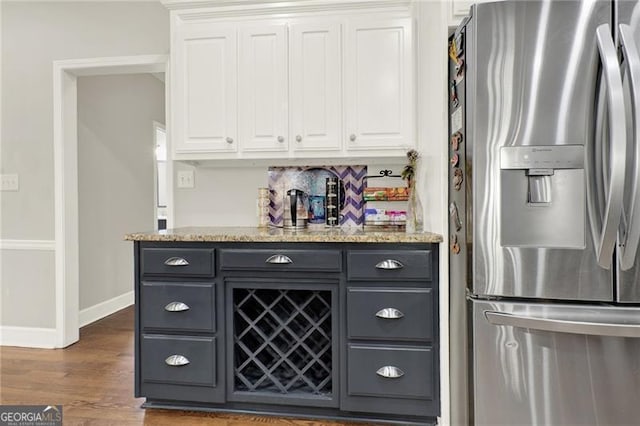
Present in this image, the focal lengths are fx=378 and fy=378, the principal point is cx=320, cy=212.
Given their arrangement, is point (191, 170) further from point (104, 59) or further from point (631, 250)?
point (631, 250)

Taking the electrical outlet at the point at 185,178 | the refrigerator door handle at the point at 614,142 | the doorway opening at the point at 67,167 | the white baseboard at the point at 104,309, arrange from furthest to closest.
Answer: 1. the white baseboard at the point at 104,309
2. the doorway opening at the point at 67,167
3. the electrical outlet at the point at 185,178
4. the refrigerator door handle at the point at 614,142

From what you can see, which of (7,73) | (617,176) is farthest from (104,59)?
(617,176)

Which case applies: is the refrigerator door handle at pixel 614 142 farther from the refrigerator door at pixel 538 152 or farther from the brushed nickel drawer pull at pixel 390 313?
the brushed nickel drawer pull at pixel 390 313

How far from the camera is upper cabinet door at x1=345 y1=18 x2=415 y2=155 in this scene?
7.14ft

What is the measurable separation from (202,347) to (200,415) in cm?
37

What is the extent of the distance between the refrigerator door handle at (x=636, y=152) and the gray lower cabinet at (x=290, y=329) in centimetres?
71

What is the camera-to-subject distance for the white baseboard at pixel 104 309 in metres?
3.34

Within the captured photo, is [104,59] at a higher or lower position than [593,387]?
higher

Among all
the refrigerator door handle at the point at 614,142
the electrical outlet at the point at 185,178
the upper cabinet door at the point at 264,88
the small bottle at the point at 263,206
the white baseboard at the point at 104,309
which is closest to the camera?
the refrigerator door handle at the point at 614,142

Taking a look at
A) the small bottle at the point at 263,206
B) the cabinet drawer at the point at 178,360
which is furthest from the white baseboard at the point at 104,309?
the small bottle at the point at 263,206

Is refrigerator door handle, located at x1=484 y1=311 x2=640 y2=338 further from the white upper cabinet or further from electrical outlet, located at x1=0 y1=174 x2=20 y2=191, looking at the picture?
electrical outlet, located at x1=0 y1=174 x2=20 y2=191

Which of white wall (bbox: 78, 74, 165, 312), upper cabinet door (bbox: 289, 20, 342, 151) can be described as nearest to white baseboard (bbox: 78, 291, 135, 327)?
white wall (bbox: 78, 74, 165, 312)

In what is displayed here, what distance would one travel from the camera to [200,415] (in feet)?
6.37

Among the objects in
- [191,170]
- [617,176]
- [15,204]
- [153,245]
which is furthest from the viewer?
[15,204]
